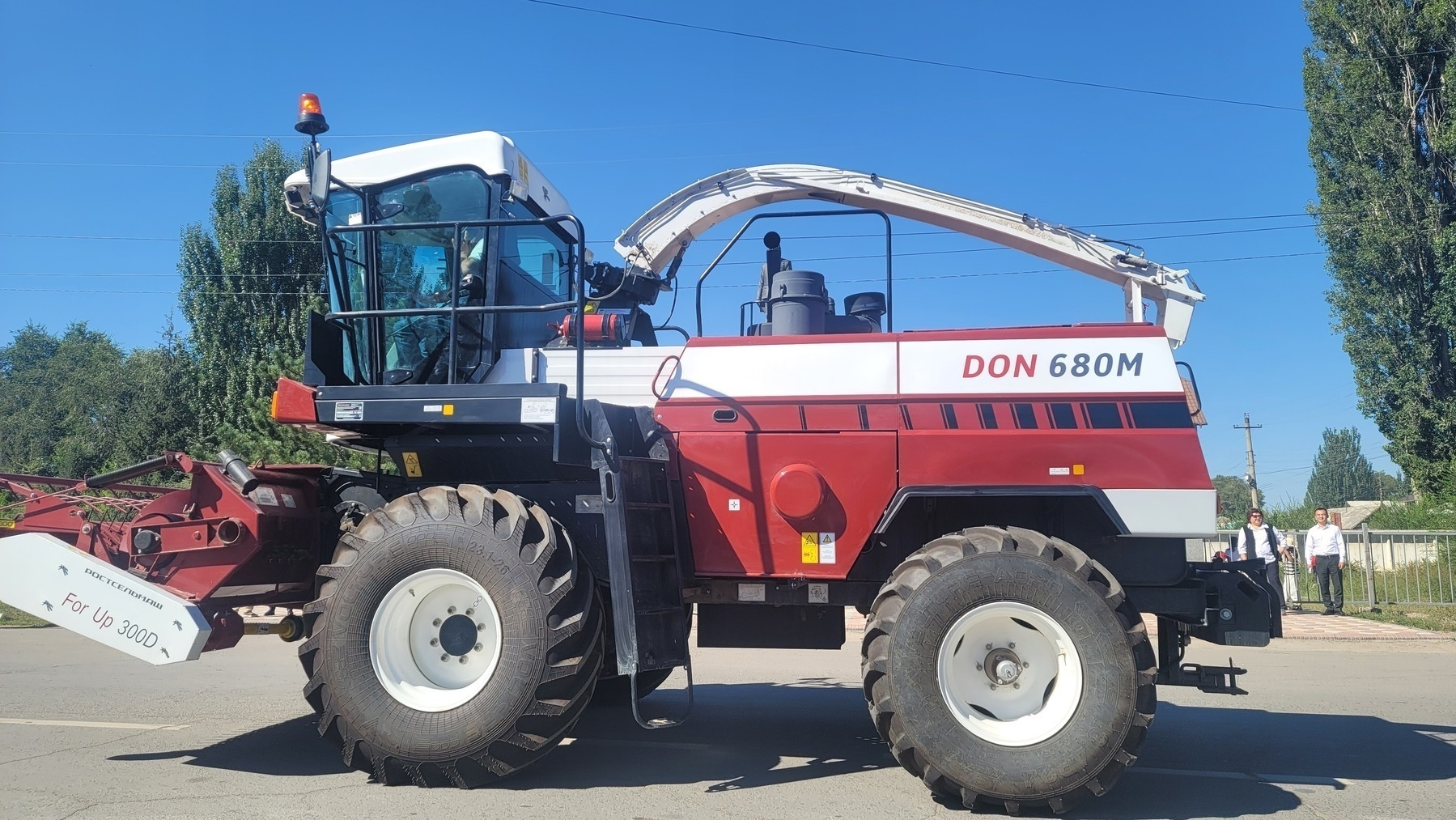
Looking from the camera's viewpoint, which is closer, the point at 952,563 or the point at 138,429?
the point at 952,563

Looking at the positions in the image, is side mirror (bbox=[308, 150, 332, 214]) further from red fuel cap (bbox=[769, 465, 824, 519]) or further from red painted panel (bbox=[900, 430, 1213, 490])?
red painted panel (bbox=[900, 430, 1213, 490])

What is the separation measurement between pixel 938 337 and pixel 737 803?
8.75 feet

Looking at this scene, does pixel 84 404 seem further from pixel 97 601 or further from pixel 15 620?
pixel 97 601

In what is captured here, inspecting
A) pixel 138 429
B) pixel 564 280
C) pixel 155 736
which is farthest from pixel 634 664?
pixel 138 429

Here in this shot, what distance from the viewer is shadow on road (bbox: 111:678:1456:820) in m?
4.80

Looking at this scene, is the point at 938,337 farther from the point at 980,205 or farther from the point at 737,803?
the point at 737,803

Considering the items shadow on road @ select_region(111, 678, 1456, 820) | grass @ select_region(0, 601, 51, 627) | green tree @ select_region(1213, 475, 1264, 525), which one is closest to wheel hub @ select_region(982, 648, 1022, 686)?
shadow on road @ select_region(111, 678, 1456, 820)

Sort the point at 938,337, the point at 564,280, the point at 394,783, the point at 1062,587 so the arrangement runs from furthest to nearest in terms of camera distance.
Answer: the point at 564,280 < the point at 938,337 < the point at 394,783 < the point at 1062,587

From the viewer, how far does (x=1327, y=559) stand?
549 inches

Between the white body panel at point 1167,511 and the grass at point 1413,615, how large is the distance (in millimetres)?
10939

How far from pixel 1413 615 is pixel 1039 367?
13.0 metres

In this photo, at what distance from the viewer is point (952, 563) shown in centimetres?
459

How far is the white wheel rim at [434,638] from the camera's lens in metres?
4.89

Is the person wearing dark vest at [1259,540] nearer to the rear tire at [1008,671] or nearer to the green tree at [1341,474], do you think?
the rear tire at [1008,671]
